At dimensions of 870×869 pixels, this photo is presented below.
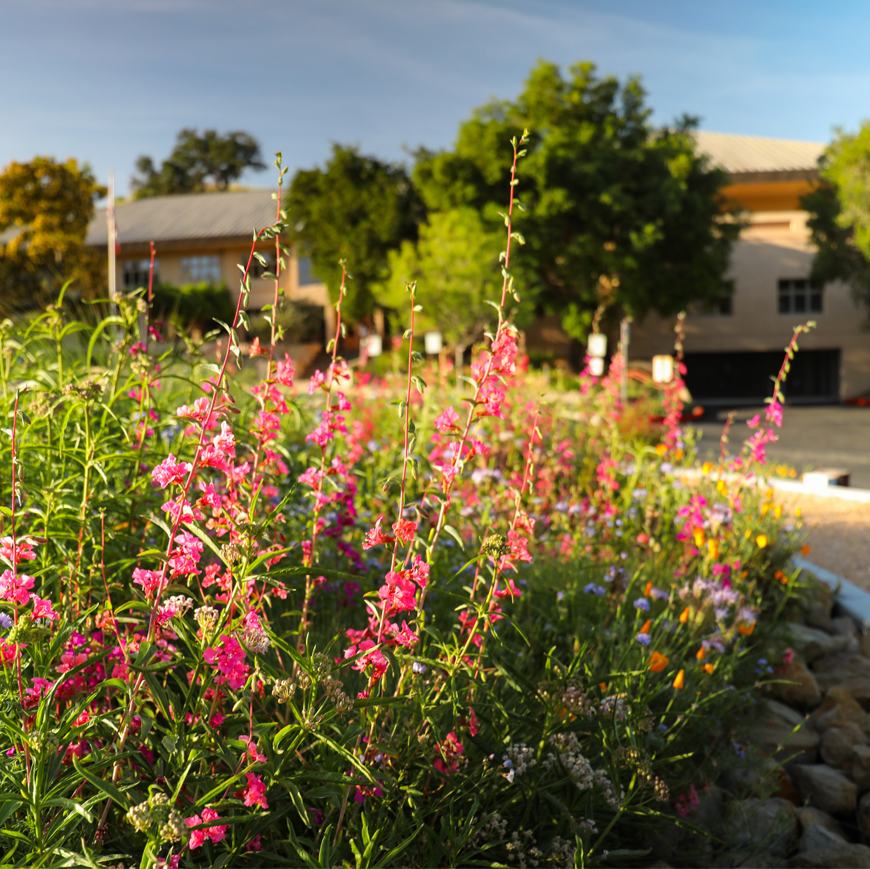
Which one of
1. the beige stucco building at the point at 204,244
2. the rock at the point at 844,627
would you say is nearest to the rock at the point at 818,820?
the rock at the point at 844,627

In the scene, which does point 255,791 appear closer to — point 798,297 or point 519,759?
point 519,759

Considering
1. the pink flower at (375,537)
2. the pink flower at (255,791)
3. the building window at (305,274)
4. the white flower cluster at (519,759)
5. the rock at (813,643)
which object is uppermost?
the building window at (305,274)

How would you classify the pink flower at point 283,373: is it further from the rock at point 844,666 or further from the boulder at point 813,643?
the rock at point 844,666

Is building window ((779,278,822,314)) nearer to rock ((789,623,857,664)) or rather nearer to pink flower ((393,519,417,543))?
rock ((789,623,857,664))

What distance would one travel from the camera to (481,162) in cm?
2450

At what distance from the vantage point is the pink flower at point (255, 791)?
149 cm

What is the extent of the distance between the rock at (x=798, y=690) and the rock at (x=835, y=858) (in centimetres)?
120

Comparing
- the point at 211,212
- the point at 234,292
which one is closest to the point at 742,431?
the point at 234,292

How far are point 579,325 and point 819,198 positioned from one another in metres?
10.6

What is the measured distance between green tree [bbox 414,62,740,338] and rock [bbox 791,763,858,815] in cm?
2162

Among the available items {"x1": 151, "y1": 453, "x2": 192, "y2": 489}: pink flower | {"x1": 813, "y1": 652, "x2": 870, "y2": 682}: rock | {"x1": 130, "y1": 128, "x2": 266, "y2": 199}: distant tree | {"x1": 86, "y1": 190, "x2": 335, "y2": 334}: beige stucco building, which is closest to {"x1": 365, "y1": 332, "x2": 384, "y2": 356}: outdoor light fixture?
{"x1": 813, "y1": 652, "x2": 870, "y2": 682}: rock

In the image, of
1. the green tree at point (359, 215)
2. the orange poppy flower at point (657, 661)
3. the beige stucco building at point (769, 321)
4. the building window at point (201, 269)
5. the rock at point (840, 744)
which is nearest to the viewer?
the orange poppy flower at point (657, 661)

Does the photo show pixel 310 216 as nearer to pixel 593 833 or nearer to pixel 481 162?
pixel 481 162

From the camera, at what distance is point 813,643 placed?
13.5 feet
